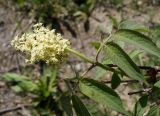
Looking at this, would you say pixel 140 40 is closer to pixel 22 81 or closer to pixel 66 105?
pixel 66 105

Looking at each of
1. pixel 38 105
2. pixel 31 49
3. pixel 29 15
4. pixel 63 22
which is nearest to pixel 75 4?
pixel 63 22

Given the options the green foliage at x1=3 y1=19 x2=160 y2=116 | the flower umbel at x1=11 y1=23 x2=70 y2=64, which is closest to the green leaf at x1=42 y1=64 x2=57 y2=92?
the green foliage at x1=3 y1=19 x2=160 y2=116

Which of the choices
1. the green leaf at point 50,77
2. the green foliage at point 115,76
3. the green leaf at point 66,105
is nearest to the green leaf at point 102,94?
the green foliage at point 115,76

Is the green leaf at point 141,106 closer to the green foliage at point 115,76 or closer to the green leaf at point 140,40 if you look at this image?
the green foliage at point 115,76

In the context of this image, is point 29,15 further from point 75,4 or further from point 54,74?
point 54,74

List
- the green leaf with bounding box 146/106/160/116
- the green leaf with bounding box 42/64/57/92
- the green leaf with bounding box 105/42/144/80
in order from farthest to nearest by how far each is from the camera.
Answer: the green leaf with bounding box 42/64/57/92
the green leaf with bounding box 146/106/160/116
the green leaf with bounding box 105/42/144/80

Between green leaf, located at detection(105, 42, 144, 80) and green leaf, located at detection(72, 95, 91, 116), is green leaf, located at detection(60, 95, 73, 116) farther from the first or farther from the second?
green leaf, located at detection(105, 42, 144, 80)

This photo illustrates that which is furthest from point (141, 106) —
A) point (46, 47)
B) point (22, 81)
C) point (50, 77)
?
point (22, 81)
